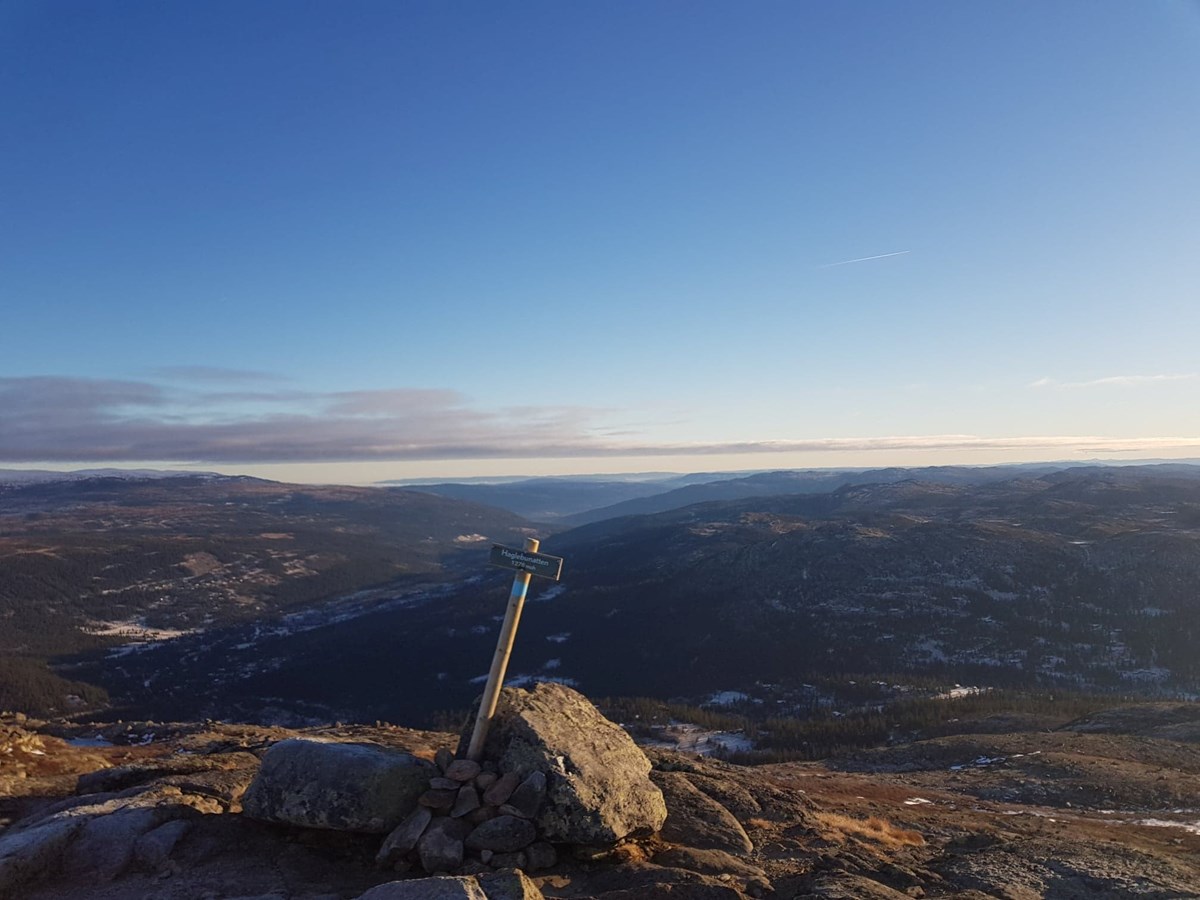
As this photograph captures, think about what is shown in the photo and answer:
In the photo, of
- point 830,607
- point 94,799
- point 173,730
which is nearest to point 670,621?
point 830,607

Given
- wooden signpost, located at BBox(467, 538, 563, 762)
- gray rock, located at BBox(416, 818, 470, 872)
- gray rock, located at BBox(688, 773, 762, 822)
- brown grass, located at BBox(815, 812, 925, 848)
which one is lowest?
brown grass, located at BBox(815, 812, 925, 848)

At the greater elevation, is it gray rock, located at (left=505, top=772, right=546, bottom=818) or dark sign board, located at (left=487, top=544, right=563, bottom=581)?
dark sign board, located at (left=487, top=544, right=563, bottom=581)

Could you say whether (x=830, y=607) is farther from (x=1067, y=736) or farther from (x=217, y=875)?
(x=217, y=875)

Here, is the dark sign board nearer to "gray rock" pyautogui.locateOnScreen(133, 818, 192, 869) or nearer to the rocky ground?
the rocky ground

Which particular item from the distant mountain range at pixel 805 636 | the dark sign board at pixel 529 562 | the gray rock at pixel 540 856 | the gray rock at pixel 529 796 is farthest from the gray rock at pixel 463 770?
the distant mountain range at pixel 805 636

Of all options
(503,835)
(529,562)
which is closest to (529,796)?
(503,835)

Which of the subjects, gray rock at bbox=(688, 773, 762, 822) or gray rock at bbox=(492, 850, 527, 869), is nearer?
gray rock at bbox=(492, 850, 527, 869)

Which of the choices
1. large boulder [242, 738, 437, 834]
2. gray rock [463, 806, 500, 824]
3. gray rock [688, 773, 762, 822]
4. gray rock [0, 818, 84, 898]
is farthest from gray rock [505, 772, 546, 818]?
gray rock [0, 818, 84, 898]
